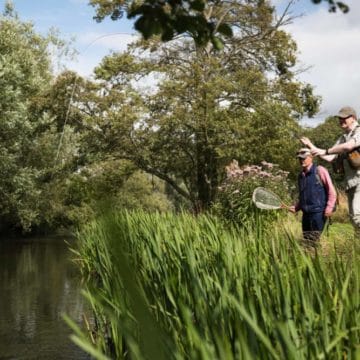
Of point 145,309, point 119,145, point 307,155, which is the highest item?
point 119,145

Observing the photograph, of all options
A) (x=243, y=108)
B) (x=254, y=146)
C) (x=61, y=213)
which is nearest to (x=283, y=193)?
(x=254, y=146)

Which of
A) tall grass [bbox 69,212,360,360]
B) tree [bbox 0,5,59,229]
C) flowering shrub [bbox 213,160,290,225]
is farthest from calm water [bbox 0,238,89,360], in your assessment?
tree [bbox 0,5,59,229]

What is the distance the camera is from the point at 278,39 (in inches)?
881

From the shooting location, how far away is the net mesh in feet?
18.5

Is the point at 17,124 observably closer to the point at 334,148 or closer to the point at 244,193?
the point at 244,193

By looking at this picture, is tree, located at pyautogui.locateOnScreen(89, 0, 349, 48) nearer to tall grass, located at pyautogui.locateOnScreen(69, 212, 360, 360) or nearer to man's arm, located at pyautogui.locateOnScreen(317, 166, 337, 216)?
tall grass, located at pyautogui.locateOnScreen(69, 212, 360, 360)

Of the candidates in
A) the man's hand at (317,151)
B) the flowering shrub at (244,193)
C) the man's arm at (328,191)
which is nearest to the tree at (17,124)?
the flowering shrub at (244,193)

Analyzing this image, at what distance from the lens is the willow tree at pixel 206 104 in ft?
65.9

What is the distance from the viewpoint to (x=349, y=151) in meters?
5.20

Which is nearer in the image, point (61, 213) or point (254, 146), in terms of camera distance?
point (254, 146)

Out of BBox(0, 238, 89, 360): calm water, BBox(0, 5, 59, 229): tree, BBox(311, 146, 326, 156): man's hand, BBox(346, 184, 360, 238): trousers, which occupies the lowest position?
BBox(0, 238, 89, 360): calm water

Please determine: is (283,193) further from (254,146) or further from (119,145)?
(119,145)

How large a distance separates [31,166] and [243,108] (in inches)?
330

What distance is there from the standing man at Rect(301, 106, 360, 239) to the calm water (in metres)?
2.73
